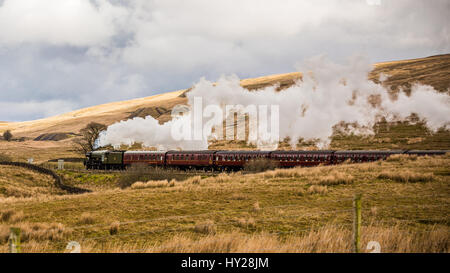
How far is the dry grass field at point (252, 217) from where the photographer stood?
7961 mm

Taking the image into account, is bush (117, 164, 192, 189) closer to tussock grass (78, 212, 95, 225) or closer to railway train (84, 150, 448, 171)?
railway train (84, 150, 448, 171)

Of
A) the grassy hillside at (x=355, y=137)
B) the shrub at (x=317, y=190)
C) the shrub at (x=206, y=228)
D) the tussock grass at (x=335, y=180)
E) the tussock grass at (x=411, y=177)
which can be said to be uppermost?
the grassy hillside at (x=355, y=137)

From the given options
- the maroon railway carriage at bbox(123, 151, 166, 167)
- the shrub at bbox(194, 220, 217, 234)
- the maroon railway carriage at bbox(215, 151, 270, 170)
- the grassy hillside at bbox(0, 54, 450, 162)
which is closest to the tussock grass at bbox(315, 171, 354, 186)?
the shrub at bbox(194, 220, 217, 234)

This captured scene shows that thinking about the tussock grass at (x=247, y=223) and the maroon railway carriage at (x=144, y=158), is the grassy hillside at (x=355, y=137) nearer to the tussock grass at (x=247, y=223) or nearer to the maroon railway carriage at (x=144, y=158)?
the maroon railway carriage at (x=144, y=158)

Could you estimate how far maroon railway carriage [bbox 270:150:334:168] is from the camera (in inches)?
1487

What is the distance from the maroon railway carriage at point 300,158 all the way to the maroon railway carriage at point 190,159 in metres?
8.32

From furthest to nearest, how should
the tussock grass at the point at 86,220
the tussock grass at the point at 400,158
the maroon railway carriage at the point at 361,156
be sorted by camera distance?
the maroon railway carriage at the point at 361,156 → the tussock grass at the point at 400,158 → the tussock grass at the point at 86,220

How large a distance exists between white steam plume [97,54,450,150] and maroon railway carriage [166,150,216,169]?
11.5 meters

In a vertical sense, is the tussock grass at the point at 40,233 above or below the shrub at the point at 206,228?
below

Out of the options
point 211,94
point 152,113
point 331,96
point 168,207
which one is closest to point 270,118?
point 211,94

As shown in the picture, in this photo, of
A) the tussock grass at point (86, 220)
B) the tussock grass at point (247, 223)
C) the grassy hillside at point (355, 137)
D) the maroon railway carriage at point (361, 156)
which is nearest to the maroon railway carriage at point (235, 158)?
the maroon railway carriage at point (361, 156)

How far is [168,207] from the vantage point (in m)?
16.6

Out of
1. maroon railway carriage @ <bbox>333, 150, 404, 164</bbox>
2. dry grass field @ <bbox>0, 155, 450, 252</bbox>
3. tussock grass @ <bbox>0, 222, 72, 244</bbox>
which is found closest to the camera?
dry grass field @ <bbox>0, 155, 450, 252</bbox>
